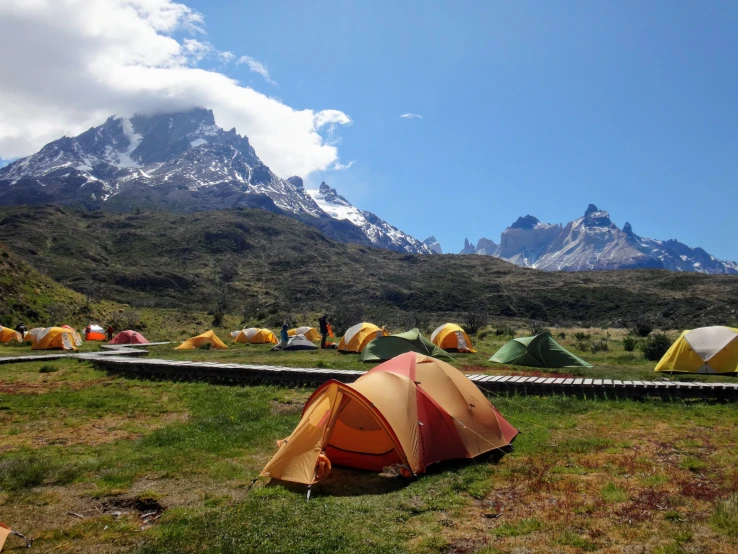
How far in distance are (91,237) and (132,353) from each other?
3238 inches

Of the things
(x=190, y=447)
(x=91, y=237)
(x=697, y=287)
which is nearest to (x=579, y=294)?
(x=697, y=287)

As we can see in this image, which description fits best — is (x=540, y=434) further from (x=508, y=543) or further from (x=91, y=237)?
(x=91, y=237)

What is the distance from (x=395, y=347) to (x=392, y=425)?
12.2 metres

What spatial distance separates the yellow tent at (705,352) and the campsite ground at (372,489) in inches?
170

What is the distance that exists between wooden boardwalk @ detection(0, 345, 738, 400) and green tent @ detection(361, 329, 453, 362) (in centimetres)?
350

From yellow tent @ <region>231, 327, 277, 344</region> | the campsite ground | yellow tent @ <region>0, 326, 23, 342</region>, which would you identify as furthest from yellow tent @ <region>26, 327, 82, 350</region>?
the campsite ground

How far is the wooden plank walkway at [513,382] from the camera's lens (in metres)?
12.0

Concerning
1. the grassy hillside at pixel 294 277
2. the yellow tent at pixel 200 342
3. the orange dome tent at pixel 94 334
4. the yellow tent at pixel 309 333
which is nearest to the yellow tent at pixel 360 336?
the yellow tent at pixel 309 333

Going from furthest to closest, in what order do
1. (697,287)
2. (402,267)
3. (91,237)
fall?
(402,267), (91,237), (697,287)

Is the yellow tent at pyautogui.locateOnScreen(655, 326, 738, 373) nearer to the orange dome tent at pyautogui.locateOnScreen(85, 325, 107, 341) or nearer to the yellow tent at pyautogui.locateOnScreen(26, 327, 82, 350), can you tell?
the yellow tent at pyautogui.locateOnScreen(26, 327, 82, 350)

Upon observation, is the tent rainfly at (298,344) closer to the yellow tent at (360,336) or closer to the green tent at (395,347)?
the yellow tent at (360,336)

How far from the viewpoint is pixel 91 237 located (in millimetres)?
93188

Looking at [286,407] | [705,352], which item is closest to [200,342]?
[286,407]

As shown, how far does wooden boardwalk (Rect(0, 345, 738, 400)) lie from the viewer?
1202cm
